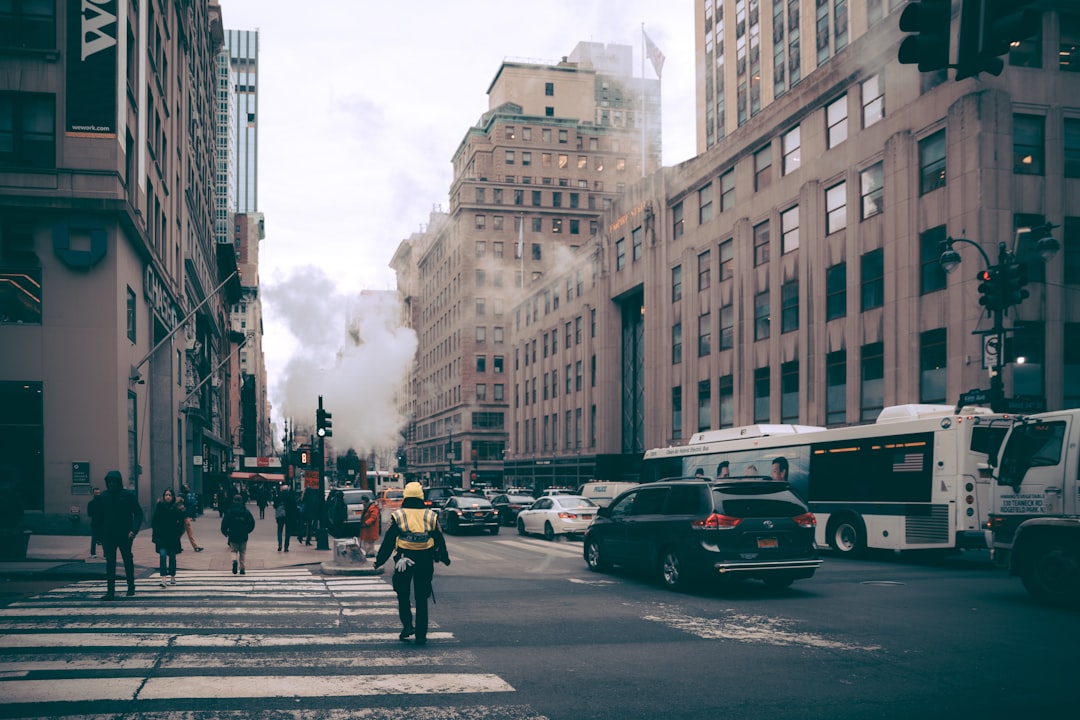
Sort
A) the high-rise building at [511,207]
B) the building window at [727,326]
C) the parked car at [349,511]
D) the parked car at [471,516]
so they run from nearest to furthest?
the parked car at [349,511] → the parked car at [471,516] → the building window at [727,326] → the high-rise building at [511,207]

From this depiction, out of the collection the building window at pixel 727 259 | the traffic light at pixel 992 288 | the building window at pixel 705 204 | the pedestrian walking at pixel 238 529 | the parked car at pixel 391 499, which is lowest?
the parked car at pixel 391 499

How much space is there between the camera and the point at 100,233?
27.5 meters

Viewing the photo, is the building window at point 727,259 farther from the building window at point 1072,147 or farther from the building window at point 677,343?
the building window at point 1072,147

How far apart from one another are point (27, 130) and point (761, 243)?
28.9 metres

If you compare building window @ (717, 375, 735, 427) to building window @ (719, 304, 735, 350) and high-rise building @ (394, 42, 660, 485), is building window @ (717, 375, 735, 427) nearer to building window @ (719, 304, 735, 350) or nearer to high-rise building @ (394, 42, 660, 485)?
building window @ (719, 304, 735, 350)

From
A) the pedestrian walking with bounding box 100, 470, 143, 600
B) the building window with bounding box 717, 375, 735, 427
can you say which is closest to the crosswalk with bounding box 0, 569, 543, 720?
the pedestrian walking with bounding box 100, 470, 143, 600

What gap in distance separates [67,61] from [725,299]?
29233 mm

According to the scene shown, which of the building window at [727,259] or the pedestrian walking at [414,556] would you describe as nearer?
the pedestrian walking at [414,556]

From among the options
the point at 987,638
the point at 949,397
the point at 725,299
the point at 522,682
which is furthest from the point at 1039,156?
the point at 522,682

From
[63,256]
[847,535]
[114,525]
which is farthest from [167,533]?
[63,256]

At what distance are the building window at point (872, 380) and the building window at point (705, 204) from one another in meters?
15.4

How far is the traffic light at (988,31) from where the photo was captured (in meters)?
6.75

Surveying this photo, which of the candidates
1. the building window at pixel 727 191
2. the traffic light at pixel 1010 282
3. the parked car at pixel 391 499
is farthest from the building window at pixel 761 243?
the traffic light at pixel 1010 282

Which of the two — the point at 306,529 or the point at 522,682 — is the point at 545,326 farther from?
the point at 522,682
